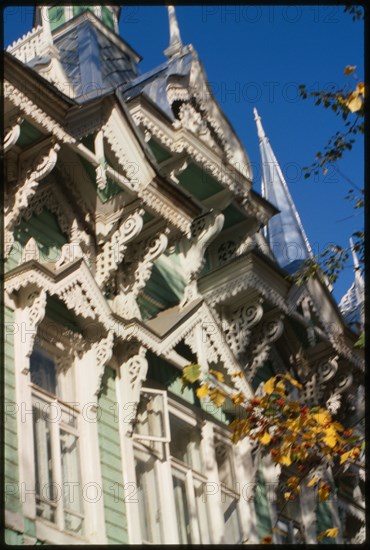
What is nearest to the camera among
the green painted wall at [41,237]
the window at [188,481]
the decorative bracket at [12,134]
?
the decorative bracket at [12,134]

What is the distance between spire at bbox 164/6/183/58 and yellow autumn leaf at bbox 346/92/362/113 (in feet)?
26.1

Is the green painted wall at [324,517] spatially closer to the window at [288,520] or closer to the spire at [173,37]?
the window at [288,520]

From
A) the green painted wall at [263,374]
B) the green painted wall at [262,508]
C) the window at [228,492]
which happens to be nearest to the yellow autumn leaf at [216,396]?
the window at [228,492]

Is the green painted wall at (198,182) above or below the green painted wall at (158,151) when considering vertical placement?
above

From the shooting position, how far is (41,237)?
15367 mm

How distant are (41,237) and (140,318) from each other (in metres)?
1.89

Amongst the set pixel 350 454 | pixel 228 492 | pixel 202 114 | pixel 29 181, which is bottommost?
pixel 350 454

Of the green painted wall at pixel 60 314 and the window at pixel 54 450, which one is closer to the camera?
the window at pixel 54 450

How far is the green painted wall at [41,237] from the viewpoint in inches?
579

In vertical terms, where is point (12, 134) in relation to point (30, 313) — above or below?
above

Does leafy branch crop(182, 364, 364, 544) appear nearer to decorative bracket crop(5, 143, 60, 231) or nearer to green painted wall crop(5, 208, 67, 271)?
green painted wall crop(5, 208, 67, 271)

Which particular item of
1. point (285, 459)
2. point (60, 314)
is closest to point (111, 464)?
point (60, 314)

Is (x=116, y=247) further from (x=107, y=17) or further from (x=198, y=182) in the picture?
(x=107, y=17)

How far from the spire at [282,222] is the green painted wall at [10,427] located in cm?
1010
